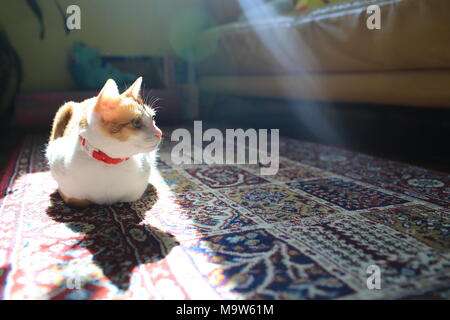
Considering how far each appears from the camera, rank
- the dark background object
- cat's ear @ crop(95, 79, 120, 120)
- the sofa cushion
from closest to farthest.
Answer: cat's ear @ crop(95, 79, 120, 120) → the sofa cushion → the dark background object

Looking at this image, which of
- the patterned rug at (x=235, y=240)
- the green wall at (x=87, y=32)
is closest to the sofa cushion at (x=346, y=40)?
the patterned rug at (x=235, y=240)

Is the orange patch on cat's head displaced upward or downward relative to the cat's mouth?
upward

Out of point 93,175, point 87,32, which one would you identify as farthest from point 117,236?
point 87,32

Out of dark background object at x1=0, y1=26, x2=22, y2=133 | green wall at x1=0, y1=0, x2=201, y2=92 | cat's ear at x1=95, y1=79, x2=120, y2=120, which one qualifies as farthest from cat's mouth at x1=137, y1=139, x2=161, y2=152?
→ green wall at x1=0, y1=0, x2=201, y2=92

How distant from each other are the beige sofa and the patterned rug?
0.44 meters

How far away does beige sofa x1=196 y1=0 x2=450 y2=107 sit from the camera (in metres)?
1.37

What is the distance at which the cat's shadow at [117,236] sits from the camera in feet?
2.28

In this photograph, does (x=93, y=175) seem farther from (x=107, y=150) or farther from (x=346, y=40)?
(x=346, y=40)

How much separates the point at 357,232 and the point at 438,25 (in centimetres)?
90

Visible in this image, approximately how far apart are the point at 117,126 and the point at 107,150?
0.06 m

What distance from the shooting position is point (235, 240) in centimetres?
79

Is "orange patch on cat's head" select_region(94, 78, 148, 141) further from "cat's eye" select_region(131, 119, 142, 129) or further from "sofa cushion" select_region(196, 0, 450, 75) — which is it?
"sofa cushion" select_region(196, 0, 450, 75)

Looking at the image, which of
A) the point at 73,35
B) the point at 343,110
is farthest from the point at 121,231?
the point at 73,35

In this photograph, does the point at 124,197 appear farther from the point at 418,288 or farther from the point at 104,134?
the point at 418,288
